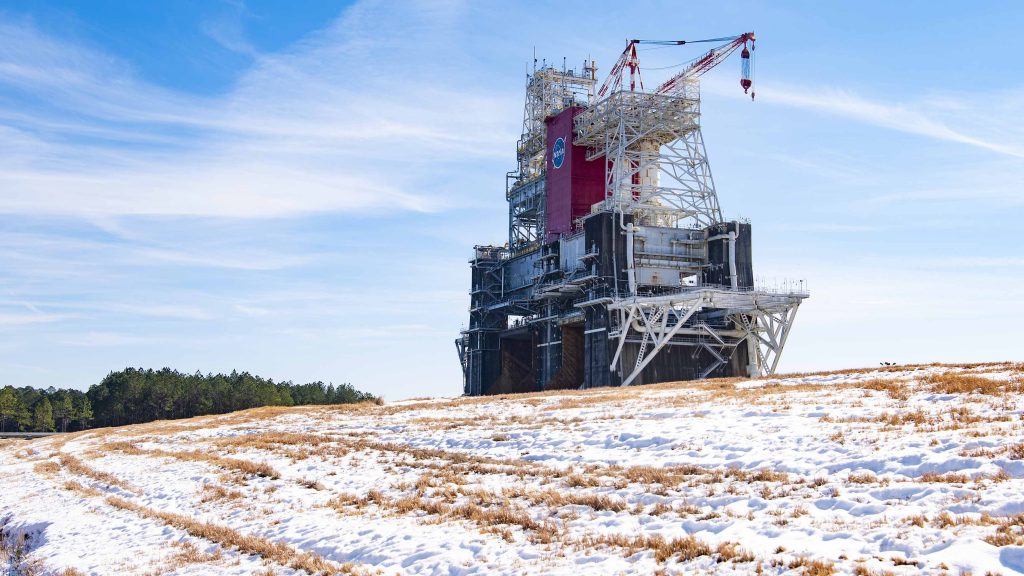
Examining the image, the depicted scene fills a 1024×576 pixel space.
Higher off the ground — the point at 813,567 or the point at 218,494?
the point at 813,567

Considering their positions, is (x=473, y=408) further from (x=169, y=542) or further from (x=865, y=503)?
(x=865, y=503)

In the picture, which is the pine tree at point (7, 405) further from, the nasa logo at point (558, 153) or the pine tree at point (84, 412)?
the nasa logo at point (558, 153)

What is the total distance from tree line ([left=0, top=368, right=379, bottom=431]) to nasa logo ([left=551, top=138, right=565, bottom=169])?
6033 centimetres

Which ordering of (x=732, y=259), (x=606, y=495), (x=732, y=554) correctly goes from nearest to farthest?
(x=732, y=554) → (x=606, y=495) → (x=732, y=259)

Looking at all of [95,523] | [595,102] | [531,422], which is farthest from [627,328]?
[95,523]

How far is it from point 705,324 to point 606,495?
195ft

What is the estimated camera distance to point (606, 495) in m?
18.0

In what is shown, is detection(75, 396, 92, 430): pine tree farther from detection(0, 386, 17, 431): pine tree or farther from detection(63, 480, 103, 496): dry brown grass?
detection(63, 480, 103, 496): dry brown grass

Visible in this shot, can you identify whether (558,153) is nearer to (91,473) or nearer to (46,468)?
(46,468)

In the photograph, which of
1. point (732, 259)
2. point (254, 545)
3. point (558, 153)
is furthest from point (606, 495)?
point (558, 153)

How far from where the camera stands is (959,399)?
25625 mm

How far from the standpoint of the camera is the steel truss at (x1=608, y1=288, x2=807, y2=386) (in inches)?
2739

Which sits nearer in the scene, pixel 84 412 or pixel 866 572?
pixel 866 572

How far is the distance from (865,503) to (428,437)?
1904 centimetres
